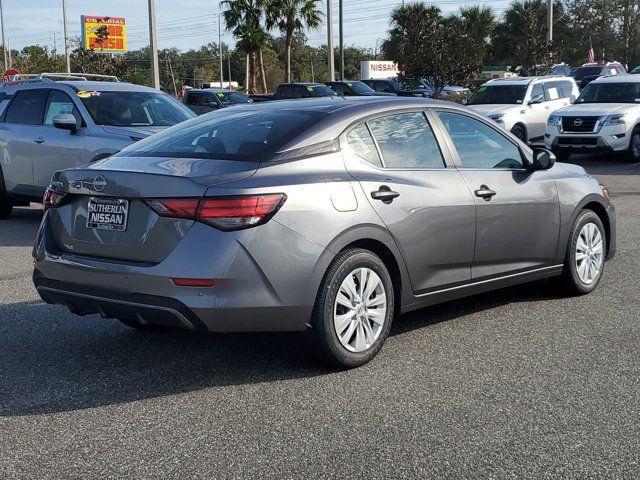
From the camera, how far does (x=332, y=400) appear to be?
15.3 feet

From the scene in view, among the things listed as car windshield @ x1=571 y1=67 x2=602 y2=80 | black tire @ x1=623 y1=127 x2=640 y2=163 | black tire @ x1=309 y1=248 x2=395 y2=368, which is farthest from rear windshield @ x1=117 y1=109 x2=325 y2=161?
car windshield @ x1=571 y1=67 x2=602 y2=80

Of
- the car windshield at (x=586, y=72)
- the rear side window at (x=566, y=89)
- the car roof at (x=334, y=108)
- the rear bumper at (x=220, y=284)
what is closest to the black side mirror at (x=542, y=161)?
the car roof at (x=334, y=108)

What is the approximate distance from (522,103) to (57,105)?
1251cm

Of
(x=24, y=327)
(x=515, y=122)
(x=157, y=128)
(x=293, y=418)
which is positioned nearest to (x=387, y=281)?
(x=293, y=418)

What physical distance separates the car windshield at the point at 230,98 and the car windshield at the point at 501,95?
1082 centimetres

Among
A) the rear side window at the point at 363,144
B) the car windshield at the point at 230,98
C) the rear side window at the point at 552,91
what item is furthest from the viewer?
the car windshield at the point at 230,98

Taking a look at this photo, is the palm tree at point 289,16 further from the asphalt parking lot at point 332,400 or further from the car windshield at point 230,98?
the asphalt parking lot at point 332,400

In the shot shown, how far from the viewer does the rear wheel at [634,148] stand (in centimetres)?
1873

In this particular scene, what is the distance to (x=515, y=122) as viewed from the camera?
20500 millimetres

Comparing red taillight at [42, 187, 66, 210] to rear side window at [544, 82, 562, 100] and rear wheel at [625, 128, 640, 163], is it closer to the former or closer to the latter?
rear wheel at [625, 128, 640, 163]

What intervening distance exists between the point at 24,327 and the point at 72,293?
1.41m

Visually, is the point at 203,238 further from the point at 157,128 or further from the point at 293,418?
the point at 157,128

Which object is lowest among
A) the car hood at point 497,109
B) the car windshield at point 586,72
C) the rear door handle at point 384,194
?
the rear door handle at point 384,194

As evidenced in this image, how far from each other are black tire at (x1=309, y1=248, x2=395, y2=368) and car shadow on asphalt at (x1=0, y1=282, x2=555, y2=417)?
0.16 metres
